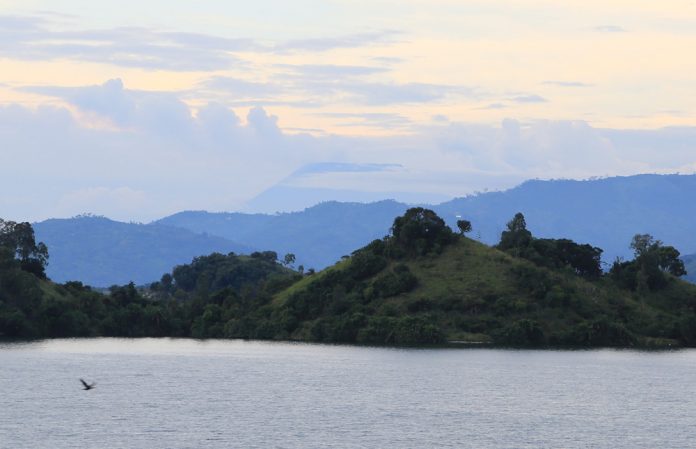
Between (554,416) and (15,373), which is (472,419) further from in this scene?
(15,373)

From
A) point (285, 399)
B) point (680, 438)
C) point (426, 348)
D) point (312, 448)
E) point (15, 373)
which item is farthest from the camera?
point (426, 348)

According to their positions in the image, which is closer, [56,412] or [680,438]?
[680,438]

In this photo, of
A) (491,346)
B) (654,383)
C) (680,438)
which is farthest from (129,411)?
(491,346)

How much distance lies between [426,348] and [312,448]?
106 metres

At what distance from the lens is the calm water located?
94.3 m

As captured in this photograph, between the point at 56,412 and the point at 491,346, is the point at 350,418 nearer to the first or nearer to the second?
the point at 56,412

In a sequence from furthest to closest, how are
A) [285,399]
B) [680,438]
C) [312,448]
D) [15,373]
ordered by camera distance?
[15,373], [285,399], [680,438], [312,448]

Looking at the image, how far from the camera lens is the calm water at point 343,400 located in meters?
94.3

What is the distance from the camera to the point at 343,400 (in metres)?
119

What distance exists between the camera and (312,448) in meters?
88.5

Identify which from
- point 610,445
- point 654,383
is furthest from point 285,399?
point 654,383

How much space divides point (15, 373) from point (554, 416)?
218 ft

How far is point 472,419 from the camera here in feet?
350

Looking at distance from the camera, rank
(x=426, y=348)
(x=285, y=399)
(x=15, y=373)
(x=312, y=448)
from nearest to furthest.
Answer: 1. (x=312, y=448)
2. (x=285, y=399)
3. (x=15, y=373)
4. (x=426, y=348)
